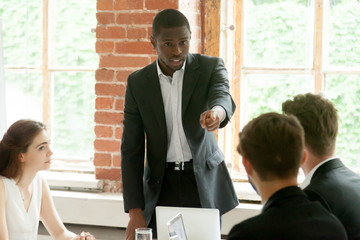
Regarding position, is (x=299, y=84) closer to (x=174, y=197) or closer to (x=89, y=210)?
(x=174, y=197)

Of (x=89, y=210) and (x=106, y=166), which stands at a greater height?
(x=106, y=166)

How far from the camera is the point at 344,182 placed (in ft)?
6.11

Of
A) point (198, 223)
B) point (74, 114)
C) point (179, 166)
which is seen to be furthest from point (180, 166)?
point (74, 114)

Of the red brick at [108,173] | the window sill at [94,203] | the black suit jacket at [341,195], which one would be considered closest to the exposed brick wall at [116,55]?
the red brick at [108,173]

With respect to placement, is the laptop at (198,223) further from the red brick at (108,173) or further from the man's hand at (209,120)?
the red brick at (108,173)

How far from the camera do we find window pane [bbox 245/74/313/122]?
3734 millimetres

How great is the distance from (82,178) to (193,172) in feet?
4.59

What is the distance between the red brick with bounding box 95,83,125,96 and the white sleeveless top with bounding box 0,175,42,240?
3.28 ft

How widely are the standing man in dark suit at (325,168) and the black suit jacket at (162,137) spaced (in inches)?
29.2

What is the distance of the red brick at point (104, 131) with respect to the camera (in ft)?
12.5

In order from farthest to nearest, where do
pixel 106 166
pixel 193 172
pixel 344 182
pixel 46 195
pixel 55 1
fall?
1. pixel 55 1
2. pixel 106 166
3. pixel 46 195
4. pixel 193 172
5. pixel 344 182

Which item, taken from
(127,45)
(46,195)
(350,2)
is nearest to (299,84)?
(350,2)

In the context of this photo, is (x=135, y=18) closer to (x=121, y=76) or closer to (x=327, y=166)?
(x=121, y=76)

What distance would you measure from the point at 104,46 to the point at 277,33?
1.12m
